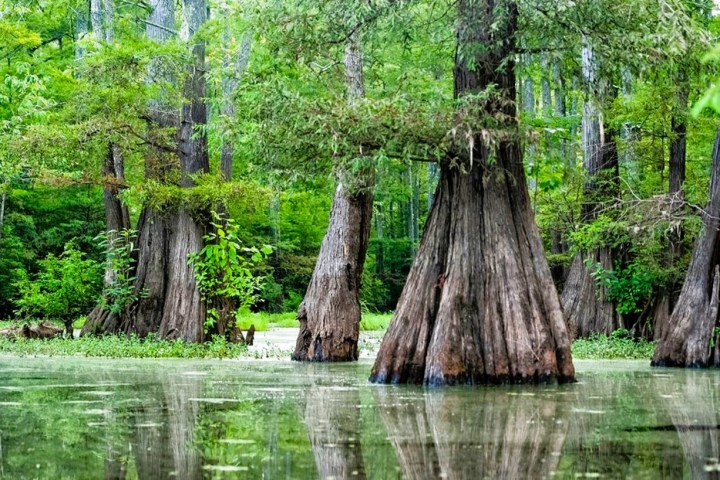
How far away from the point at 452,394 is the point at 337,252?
6.67 metres

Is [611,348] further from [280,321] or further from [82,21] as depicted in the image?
[82,21]

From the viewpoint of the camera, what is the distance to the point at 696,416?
8.02 meters

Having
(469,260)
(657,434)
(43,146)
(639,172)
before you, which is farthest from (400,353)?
(639,172)

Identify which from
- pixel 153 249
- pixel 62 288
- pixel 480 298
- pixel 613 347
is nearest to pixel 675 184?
pixel 613 347

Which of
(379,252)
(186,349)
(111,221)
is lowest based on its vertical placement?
(186,349)

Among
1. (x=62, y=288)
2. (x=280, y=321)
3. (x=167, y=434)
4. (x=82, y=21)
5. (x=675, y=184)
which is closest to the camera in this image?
(x=167, y=434)

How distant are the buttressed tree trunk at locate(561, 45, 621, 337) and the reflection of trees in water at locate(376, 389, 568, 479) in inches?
457

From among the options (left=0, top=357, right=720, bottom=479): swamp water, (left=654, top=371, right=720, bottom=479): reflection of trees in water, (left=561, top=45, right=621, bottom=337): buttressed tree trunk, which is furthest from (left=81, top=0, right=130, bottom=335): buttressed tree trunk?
(left=654, top=371, right=720, bottom=479): reflection of trees in water

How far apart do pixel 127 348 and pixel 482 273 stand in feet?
26.5

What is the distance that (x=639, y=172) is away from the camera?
74.1 ft

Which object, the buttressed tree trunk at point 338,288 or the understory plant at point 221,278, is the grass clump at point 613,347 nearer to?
the buttressed tree trunk at point 338,288

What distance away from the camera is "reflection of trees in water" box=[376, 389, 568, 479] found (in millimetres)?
5525

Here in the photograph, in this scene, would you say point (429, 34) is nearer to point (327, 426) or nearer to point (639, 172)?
point (327, 426)

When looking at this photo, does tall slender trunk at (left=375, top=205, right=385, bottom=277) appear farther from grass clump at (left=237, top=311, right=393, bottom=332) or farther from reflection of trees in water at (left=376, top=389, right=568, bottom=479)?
reflection of trees in water at (left=376, top=389, right=568, bottom=479)
